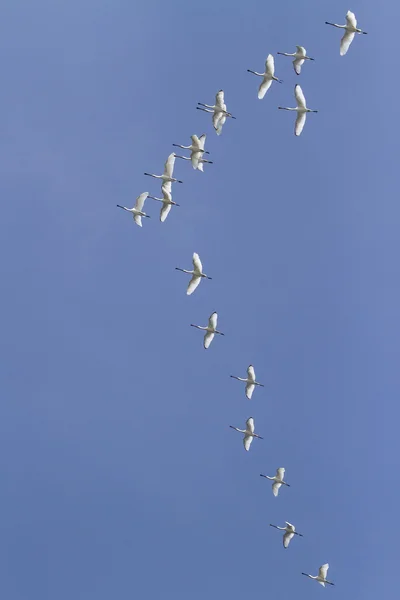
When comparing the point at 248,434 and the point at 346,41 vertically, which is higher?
the point at 346,41

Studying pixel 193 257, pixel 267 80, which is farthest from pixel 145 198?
pixel 267 80

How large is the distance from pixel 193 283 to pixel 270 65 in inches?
707

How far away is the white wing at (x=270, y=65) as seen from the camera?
104 metres

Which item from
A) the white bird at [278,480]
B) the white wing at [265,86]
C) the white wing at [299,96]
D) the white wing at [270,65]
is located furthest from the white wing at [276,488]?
the white wing at [270,65]

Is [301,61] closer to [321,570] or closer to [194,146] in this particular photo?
[194,146]

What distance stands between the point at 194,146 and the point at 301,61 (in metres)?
11.2

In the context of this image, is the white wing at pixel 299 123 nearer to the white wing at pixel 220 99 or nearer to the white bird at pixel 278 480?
the white wing at pixel 220 99

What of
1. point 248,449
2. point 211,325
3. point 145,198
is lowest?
Result: point 248,449

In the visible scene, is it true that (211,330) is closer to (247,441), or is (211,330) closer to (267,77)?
(247,441)

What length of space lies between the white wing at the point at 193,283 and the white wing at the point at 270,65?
16.9 m

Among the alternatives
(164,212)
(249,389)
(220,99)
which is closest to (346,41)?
(220,99)

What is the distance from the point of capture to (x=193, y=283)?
10506 centimetres

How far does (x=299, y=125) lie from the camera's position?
105 m

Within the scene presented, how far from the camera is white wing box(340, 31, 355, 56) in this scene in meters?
102
